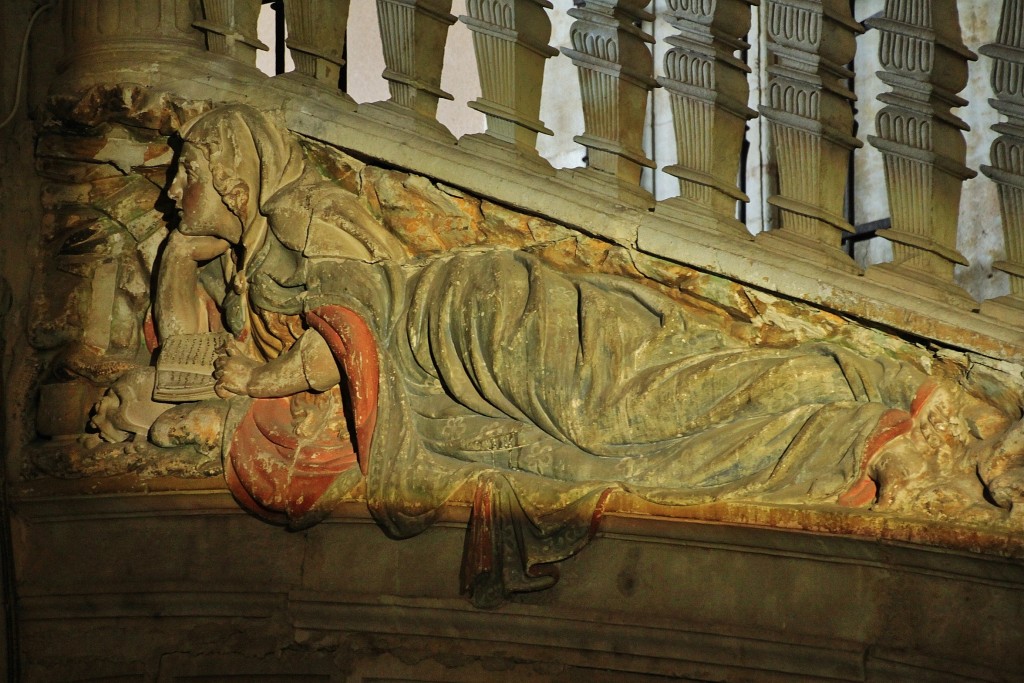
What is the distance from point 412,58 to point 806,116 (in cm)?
101

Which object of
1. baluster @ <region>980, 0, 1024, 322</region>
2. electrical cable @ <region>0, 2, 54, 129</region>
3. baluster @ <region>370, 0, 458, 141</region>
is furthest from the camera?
electrical cable @ <region>0, 2, 54, 129</region>

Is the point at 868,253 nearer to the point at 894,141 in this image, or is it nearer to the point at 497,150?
the point at 894,141

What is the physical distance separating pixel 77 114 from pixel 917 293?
2178 millimetres

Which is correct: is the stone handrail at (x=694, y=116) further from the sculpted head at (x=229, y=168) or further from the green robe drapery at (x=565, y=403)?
the green robe drapery at (x=565, y=403)

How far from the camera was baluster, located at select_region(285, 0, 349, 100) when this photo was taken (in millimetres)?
4082

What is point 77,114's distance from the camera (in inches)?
161

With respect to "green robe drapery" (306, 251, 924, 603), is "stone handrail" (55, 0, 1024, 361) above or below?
above

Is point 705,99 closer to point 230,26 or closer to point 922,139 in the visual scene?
point 922,139

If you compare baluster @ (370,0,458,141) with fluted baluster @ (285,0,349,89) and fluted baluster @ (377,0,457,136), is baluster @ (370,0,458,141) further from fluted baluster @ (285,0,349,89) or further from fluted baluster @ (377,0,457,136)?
fluted baluster @ (285,0,349,89)

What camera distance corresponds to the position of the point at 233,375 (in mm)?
4039

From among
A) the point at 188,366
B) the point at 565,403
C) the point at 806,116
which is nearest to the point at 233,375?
the point at 188,366

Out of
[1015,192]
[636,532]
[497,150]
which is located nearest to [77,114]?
[497,150]

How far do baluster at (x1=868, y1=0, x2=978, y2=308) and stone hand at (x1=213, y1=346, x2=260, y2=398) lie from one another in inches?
63.1

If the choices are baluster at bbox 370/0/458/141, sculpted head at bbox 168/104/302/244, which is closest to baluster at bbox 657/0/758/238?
baluster at bbox 370/0/458/141
